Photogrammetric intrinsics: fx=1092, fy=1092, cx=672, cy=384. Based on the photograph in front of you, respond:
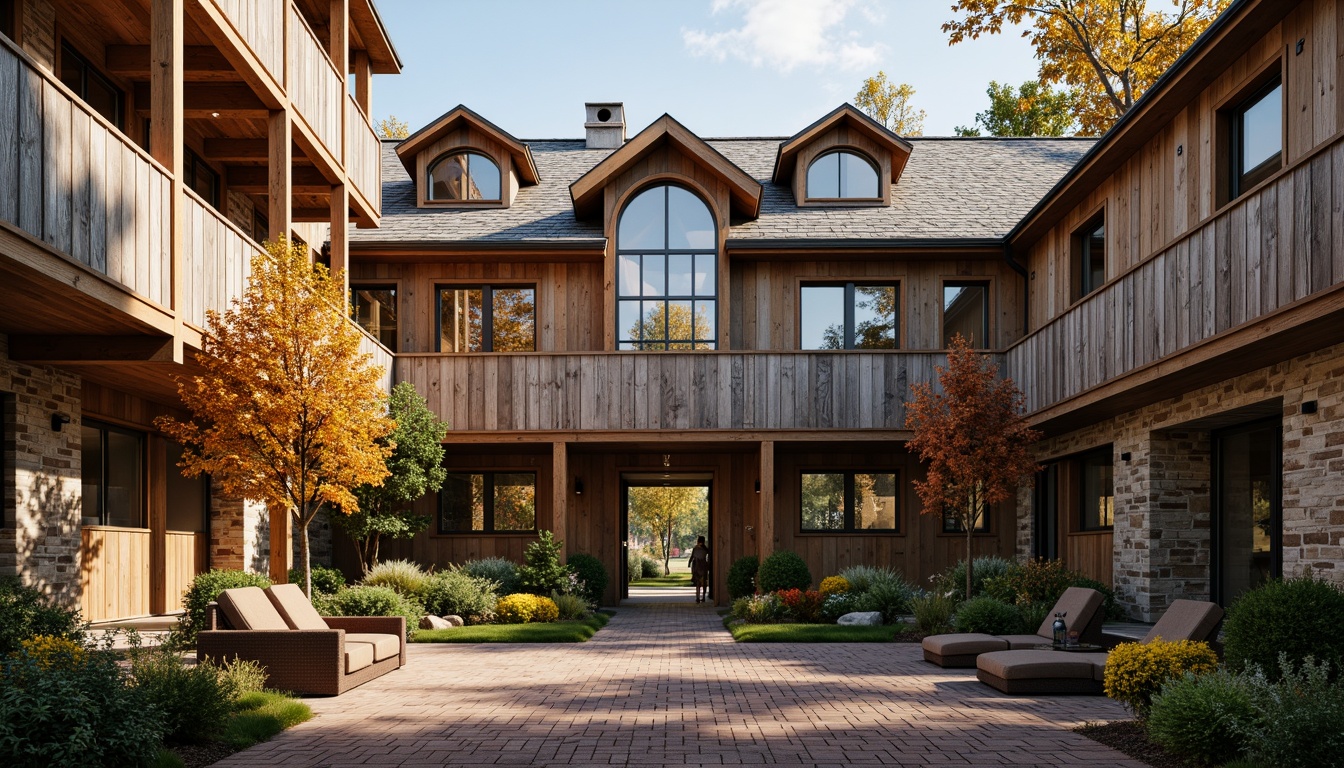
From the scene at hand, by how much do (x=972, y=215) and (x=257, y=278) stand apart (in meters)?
13.4

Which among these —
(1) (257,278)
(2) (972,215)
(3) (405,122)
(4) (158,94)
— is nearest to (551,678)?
(1) (257,278)

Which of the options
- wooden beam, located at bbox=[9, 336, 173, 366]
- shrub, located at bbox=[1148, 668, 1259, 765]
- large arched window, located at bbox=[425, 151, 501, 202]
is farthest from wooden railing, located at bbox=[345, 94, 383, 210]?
shrub, located at bbox=[1148, 668, 1259, 765]

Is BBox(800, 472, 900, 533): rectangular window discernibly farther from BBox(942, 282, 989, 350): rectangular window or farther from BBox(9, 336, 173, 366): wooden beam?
BBox(9, 336, 173, 366): wooden beam

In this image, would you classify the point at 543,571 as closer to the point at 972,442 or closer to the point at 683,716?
the point at 972,442

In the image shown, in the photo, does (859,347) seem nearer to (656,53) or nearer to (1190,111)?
(656,53)

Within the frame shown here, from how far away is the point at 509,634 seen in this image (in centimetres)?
1420

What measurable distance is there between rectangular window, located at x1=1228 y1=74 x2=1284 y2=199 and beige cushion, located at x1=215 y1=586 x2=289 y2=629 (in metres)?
10.6

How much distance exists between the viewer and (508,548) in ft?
68.1

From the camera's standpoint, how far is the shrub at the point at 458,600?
15766 millimetres

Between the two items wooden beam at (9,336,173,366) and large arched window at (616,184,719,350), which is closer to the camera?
wooden beam at (9,336,173,366)

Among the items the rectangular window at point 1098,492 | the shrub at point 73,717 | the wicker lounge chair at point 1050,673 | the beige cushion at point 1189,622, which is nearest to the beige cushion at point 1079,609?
the wicker lounge chair at point 1050,673

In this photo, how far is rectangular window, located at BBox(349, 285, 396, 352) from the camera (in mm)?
20203

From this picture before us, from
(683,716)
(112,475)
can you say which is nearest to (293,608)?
(683,716)

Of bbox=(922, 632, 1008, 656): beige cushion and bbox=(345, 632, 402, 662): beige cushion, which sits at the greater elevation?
bbox=(345, 632, 402, 662): beige cushion
